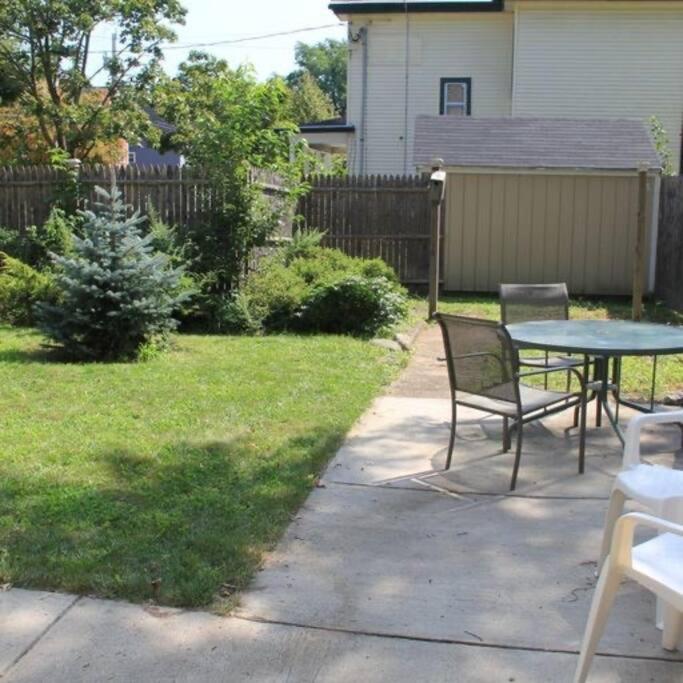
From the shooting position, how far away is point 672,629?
306 centimetres

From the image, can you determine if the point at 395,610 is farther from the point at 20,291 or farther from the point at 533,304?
the point at 20,291

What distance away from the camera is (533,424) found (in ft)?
21.0

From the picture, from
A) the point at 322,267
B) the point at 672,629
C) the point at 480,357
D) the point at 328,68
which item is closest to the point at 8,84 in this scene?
the point at 322,267

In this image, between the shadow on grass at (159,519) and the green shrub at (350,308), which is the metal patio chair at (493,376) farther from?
the green shrub at (350,308)

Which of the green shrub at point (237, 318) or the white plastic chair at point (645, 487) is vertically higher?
the white plastic chair at point (645, 487)

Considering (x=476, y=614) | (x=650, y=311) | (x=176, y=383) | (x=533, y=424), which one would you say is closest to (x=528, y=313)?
(x=533, y=424)

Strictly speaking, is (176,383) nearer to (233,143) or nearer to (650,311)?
(233,143)

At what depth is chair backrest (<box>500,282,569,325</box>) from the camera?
7012mm

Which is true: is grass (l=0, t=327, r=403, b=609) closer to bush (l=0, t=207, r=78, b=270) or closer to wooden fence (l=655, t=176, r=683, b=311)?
bush (l=0, t=207, r=78, b=270)

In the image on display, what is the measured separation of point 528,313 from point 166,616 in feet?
15.0

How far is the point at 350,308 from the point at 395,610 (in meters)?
7.05

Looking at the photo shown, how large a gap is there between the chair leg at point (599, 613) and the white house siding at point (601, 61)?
18959 mm

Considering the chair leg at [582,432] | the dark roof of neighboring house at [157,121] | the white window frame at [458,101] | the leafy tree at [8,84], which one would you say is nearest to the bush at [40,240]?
the chair leg at [582,432]

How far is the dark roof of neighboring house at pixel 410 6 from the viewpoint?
66.7 ft
